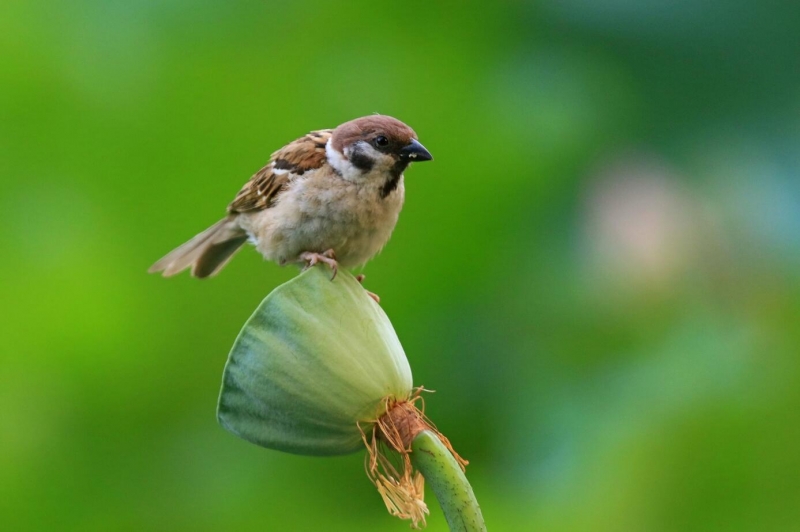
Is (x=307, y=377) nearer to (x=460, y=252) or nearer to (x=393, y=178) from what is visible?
(x=393, y=178)

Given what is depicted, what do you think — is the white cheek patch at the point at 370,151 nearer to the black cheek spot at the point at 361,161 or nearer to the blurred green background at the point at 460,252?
the black cheek spot at the point at 361,161

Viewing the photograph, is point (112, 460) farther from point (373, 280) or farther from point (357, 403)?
point (357, 403)

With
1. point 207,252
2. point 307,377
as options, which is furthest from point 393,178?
point 307,377

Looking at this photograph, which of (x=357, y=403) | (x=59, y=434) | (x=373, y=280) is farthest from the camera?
(x=373, y=280)

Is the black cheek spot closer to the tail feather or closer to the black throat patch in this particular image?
the black throat patch

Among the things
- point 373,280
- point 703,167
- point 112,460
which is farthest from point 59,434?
point 703,167

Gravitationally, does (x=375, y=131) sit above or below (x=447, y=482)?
above

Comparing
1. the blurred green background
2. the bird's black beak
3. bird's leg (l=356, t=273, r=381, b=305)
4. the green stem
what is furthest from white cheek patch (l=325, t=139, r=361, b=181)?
the green stem
